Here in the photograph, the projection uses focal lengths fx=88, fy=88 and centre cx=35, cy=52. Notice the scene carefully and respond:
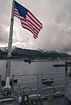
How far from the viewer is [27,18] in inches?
272

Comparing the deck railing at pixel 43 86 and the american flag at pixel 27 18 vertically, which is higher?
the american flag at pixel 27 18

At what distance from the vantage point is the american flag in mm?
6549

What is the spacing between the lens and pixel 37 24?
24.7 ft

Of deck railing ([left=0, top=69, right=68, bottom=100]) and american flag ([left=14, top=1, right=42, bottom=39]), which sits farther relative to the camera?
american flag ([left=14, top=1, right=42, bottom=39])

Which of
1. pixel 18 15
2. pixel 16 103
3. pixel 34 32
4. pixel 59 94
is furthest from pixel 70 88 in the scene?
pixel 18 15

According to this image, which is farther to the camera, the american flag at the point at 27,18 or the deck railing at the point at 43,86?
the american flag at the point at 27,18

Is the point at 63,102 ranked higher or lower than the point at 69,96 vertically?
lower

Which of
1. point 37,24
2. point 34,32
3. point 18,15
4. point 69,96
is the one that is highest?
point 18,15

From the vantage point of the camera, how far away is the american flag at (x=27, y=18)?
6.55 m

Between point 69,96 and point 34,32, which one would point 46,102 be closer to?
point 69,96

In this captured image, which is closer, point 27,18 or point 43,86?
point 27,18

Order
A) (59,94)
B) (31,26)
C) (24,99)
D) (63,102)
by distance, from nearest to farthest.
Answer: (24,99) < (63,102) < (59,94) < (31,26)

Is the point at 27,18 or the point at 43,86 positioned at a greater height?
the point at 27,18

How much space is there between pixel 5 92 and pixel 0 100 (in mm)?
923
